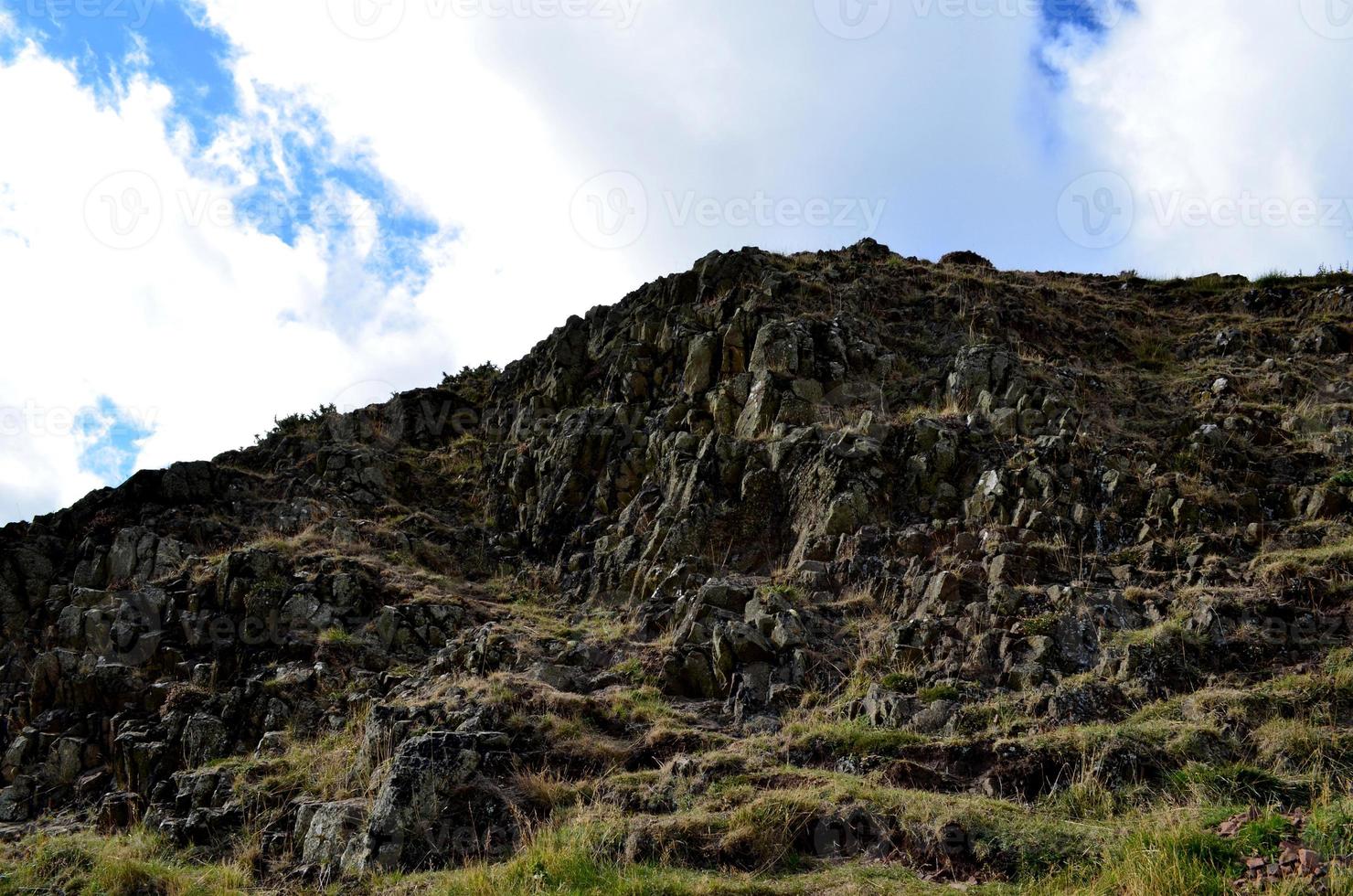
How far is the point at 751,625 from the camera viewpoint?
12125 mm

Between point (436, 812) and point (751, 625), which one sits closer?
point (436, 812)

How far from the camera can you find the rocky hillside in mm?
8281

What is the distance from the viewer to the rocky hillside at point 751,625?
8.28 metres

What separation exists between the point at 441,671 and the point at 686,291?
40.2 feet

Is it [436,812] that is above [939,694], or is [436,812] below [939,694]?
below

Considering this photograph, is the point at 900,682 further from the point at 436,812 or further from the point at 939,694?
the point at 436,812

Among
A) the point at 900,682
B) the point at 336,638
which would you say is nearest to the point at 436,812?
the point at 336,638

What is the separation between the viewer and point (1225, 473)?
44.2ft

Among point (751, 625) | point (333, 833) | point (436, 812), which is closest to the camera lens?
point (436, 812)

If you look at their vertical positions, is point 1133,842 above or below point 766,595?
below

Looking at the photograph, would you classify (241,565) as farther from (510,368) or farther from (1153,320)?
(1153,320)

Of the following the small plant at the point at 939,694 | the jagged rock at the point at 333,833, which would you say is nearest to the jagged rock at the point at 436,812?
the jagged rock at the point at 333,833

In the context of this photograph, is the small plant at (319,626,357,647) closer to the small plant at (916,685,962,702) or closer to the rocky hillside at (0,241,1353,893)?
the rocky hillside at (0,241,1353,893)

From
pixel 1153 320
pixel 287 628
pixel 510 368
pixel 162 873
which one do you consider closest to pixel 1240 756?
pixel 162 873
